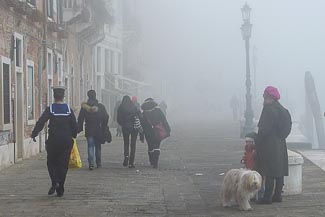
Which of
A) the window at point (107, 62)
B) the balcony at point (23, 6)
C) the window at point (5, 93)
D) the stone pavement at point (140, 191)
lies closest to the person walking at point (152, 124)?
the stone pavement at point (140, 191)

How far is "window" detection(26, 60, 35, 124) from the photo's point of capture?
21391 mm

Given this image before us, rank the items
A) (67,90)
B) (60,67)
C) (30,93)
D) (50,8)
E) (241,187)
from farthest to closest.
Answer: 1. (67,90)
2. (60,67)
3. (50,8)
4. (30,93)
5. (241,187)

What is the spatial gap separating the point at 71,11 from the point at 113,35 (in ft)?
71.0

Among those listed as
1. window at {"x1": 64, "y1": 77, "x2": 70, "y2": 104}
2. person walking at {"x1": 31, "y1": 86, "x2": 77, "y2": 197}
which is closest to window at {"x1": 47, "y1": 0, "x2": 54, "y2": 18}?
window at {"x1": 64, "y1": 77, "x2": 70, "y2": 104}

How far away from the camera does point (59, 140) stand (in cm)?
1223

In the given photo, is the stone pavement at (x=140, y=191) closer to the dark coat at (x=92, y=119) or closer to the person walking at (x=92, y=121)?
the person walking at (x=92, y=121)

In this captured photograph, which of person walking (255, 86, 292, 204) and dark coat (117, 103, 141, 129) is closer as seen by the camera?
person walking (255, 86, 292, 204)

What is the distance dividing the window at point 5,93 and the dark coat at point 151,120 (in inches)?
133

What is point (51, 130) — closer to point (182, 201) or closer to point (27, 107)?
point (182, 201)

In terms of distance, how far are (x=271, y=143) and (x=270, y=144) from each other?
0.08 ft

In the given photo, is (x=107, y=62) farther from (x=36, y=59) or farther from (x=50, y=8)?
(x=36, y=59)

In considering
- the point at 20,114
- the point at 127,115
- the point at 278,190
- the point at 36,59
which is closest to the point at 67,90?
the point at 36,59

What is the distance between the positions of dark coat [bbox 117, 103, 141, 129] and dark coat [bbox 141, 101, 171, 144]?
0.73 feet

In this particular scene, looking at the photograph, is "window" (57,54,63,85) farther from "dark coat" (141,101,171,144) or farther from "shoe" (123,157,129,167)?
"dark coat" (141,101,171,144)
